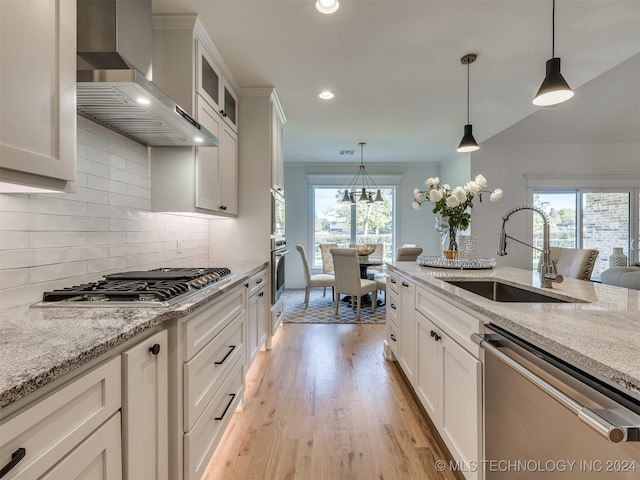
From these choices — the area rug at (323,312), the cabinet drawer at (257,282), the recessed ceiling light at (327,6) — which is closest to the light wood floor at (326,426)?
the cabinet drawer at (257,282)

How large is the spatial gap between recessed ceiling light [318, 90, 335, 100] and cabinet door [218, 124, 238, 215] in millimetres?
982

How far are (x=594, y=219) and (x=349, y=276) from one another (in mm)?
4694

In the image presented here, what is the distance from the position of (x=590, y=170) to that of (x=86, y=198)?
6978 millimetres

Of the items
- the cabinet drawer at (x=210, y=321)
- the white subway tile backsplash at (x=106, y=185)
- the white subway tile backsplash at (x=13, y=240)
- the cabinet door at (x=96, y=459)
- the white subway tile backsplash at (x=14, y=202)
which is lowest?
the cabinet door at (x=96, y=459)

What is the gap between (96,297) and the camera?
1.12 m

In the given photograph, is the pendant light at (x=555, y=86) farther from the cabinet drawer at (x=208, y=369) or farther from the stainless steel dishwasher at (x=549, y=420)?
the cabinet drawer at (x=208, y=369)

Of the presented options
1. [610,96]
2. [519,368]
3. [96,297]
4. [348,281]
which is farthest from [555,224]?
[96,297]

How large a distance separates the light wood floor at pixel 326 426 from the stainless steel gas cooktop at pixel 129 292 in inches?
37.2

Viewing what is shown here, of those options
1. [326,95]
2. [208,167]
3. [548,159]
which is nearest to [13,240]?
[208,167]

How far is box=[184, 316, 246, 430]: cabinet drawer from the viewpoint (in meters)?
1.17

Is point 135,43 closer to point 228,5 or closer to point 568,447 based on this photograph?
point 228,5

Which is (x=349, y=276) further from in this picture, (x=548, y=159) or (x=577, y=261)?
(x=548, y=159)

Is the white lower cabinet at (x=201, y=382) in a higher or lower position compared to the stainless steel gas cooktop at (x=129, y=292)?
lower

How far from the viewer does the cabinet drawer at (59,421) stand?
1.77ft
